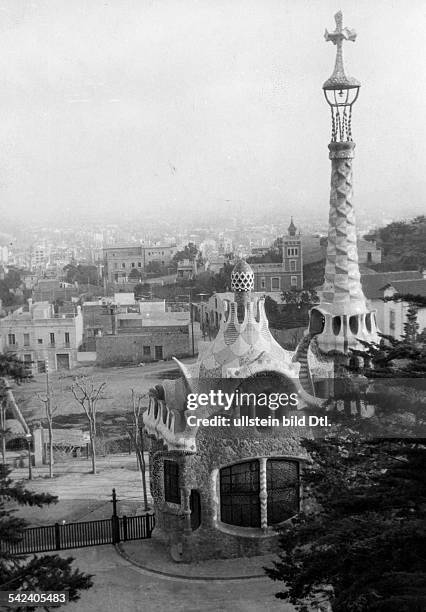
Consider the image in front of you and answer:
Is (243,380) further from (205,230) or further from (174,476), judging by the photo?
(205,230)

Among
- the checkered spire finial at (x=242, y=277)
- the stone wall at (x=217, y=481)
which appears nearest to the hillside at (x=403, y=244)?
the checkered spire finial at (x=242, y=277)

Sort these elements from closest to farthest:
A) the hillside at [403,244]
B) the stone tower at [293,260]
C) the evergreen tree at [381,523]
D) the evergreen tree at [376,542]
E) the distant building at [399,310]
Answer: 1. the evergreen tree at [376,542]
2. the evergreen tree at [381,523]
3. the stone tower at [293,260]
4. the distant building at [399,310]
5. the hillside at [403,244]

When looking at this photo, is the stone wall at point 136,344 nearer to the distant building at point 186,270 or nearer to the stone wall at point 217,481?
the distant building at point 186,270

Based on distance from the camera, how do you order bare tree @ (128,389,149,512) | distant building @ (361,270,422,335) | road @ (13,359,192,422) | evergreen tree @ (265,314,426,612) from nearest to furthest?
1. evergreen tree @ (265,314,426,612)
2. bare tree @ (128,389,149,512)
3. distant building @ (361,270,422,335)
4. road @ (13,359,192,422)

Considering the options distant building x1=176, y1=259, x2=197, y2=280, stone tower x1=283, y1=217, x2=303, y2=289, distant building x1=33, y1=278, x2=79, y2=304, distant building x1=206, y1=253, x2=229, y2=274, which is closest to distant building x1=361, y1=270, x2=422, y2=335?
stone tower x1=283, y1=217, x2=303, y2=289

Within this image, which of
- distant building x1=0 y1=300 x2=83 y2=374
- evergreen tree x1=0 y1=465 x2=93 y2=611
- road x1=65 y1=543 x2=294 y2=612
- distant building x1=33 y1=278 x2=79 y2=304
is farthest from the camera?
distant building x1=33 y1=278 x2=79 y2=304

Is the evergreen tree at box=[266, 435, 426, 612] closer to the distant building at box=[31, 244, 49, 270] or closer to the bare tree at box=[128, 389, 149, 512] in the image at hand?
the bare tree at box=[128, 389, 149, 512]

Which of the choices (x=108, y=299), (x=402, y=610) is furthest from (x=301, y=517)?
(x=108, y=299)
